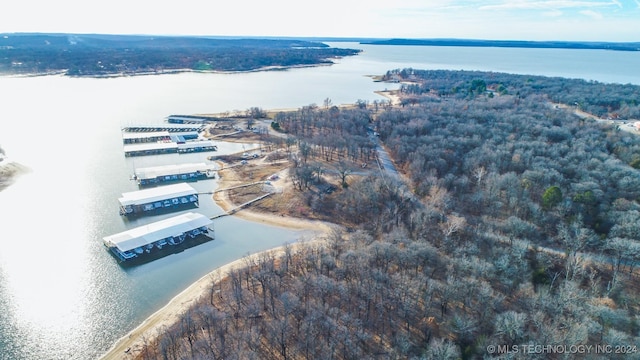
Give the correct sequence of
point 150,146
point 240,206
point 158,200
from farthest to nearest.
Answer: point 150,146 < point 240,206 < point 158,200

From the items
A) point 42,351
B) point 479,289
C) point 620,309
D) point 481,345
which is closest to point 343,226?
point 479,289

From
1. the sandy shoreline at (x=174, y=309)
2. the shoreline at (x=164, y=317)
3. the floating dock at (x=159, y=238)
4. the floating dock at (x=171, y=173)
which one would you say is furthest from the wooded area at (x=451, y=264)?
the floating dock at (x=171, y=173)

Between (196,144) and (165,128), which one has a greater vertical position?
(165,128)

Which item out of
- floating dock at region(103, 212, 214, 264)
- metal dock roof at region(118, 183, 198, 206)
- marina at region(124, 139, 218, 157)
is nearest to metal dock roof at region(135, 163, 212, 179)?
metal dock roof at region(118, 183, 198, 206)

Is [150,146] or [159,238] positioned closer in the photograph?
[159,238]

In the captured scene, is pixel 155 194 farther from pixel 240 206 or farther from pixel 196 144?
pixel 196 144

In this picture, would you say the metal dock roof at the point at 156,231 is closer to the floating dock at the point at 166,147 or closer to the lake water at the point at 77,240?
the lake water at the point at 77,240

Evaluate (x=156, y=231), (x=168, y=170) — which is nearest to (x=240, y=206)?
(x=156, y=231)

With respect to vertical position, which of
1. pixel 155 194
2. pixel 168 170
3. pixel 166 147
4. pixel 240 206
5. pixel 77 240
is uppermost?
pixel 166 147

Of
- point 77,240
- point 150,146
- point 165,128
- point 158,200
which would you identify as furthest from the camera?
point 165,128
